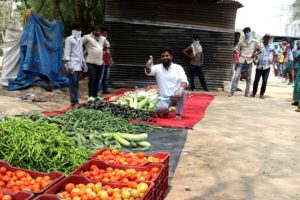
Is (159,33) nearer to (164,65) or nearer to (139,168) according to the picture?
(164,65)

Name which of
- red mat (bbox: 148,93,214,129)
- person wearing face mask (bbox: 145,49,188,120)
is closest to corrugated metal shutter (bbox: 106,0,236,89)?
red mat (bbox: 148,93,214,129)

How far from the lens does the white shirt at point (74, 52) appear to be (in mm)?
9195

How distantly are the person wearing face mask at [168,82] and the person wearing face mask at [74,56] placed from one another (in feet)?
6.11

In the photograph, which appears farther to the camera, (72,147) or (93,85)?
(93,85)

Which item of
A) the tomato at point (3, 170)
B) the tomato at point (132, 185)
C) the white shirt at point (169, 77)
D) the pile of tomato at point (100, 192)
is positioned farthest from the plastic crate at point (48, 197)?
the white shirt at point (169, 77)

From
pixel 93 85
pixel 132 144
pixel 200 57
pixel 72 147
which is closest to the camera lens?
pixel 72 147

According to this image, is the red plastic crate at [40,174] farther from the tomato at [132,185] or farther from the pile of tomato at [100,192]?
the tomato at [132,185]

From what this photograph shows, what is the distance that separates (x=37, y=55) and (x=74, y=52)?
2.78 metres

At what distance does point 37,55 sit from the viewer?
460 inches

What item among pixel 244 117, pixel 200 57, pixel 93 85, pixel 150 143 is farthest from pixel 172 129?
pixel 200 57

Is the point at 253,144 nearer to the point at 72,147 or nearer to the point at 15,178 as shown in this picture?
the point at 72,147

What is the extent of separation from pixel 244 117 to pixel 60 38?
19.7ft

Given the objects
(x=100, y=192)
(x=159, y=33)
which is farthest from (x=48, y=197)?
(x=159, y=33)

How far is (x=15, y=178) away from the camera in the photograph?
3.80 m
